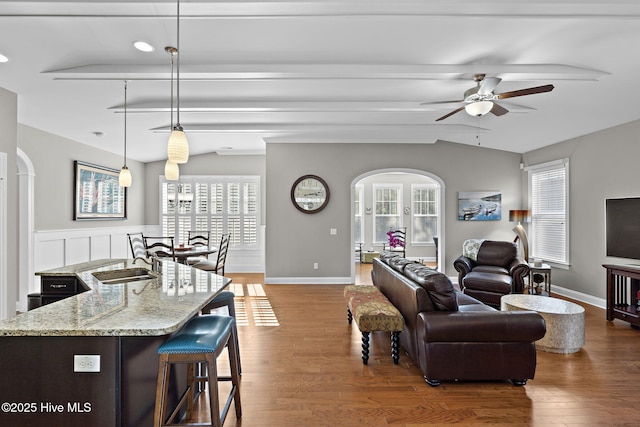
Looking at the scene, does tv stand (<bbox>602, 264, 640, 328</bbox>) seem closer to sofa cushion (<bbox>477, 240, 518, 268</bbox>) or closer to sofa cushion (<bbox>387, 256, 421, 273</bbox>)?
sofa cushion (<bbox>477, 240, 518, 268</bbox>)

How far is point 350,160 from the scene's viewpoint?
7.10 metres

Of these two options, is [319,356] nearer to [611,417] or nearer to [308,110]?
[611,417]

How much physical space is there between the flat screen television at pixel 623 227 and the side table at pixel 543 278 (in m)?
0.84

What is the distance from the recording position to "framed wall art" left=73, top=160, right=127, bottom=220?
5883 mm

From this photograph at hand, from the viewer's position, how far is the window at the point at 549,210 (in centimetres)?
604

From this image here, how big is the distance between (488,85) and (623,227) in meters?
3.07

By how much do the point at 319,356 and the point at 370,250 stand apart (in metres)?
7.09

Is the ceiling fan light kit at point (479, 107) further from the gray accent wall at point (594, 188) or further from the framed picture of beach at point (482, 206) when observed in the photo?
the framed picture of beach at point (482, 206)

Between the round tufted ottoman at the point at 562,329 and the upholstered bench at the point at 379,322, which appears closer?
the upholstered bench at the point at 379,322

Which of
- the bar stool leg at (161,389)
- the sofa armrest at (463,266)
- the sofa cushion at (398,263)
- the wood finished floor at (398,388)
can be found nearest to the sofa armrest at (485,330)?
the wood finished floor at (398,388)

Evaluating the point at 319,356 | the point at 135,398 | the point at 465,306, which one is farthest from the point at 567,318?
the point at 135,398

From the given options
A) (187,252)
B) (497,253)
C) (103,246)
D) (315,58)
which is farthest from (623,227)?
(103,246)

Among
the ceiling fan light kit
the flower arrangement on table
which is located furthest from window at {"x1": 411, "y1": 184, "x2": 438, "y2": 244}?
the ceiling fan light kit

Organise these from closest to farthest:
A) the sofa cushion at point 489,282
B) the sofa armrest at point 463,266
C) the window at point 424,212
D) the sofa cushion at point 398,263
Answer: the sofa cushion at point 398,263 < the sofa cushion at point 489,282 < the sofa armrest at point 463,266 < the window at point 424,212
